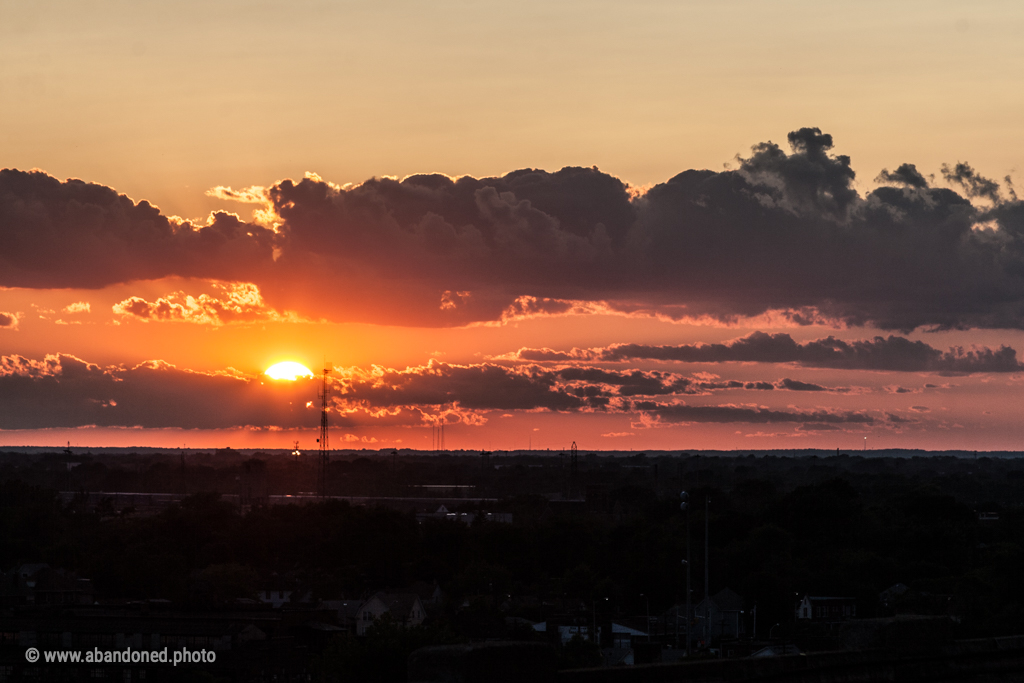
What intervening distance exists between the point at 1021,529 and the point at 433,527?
143 ft

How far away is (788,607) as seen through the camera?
6738cm

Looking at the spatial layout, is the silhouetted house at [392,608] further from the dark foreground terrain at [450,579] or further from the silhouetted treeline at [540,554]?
the silhouetted treeline at [540,554]

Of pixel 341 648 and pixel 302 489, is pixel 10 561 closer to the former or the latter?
pixel 341 648

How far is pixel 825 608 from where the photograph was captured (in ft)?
210

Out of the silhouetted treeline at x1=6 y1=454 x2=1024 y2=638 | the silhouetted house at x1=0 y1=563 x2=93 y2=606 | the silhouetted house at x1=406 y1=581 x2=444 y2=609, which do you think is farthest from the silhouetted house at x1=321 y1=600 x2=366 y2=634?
the silhouetted house at x1=0 y1=563 x2=93 y2=606

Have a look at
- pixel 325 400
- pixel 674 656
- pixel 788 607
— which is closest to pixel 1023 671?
pixel 674 656

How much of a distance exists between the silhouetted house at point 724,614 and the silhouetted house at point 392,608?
578 inches

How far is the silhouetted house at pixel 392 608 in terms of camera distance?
63250 mm

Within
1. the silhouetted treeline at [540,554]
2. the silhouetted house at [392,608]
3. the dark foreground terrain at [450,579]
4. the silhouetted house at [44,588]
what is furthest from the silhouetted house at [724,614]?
the silhouetted house at [44,588]

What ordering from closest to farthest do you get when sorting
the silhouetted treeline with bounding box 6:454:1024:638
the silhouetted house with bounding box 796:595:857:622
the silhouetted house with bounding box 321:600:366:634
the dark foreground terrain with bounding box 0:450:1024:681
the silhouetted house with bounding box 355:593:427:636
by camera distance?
the dark foreground terrain with bounding box 0:450:1024:681
the silhouetted house with bounding box 321:600:366:634
the silhouetted house with bounding box 796:595:857:622
the silhouetted house with bounding box 355:593:427:636
the silhouetted treeline with bounding box 6:454:1024:638

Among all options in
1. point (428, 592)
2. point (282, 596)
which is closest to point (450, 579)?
point (428, 592)

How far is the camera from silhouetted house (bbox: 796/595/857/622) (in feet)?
206

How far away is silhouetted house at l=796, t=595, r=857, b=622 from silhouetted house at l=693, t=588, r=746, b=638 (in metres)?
3.25

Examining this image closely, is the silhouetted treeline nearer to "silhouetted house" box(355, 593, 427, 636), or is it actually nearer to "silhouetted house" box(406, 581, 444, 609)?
"silhouetted house" box(406, 581, 444, 609)
